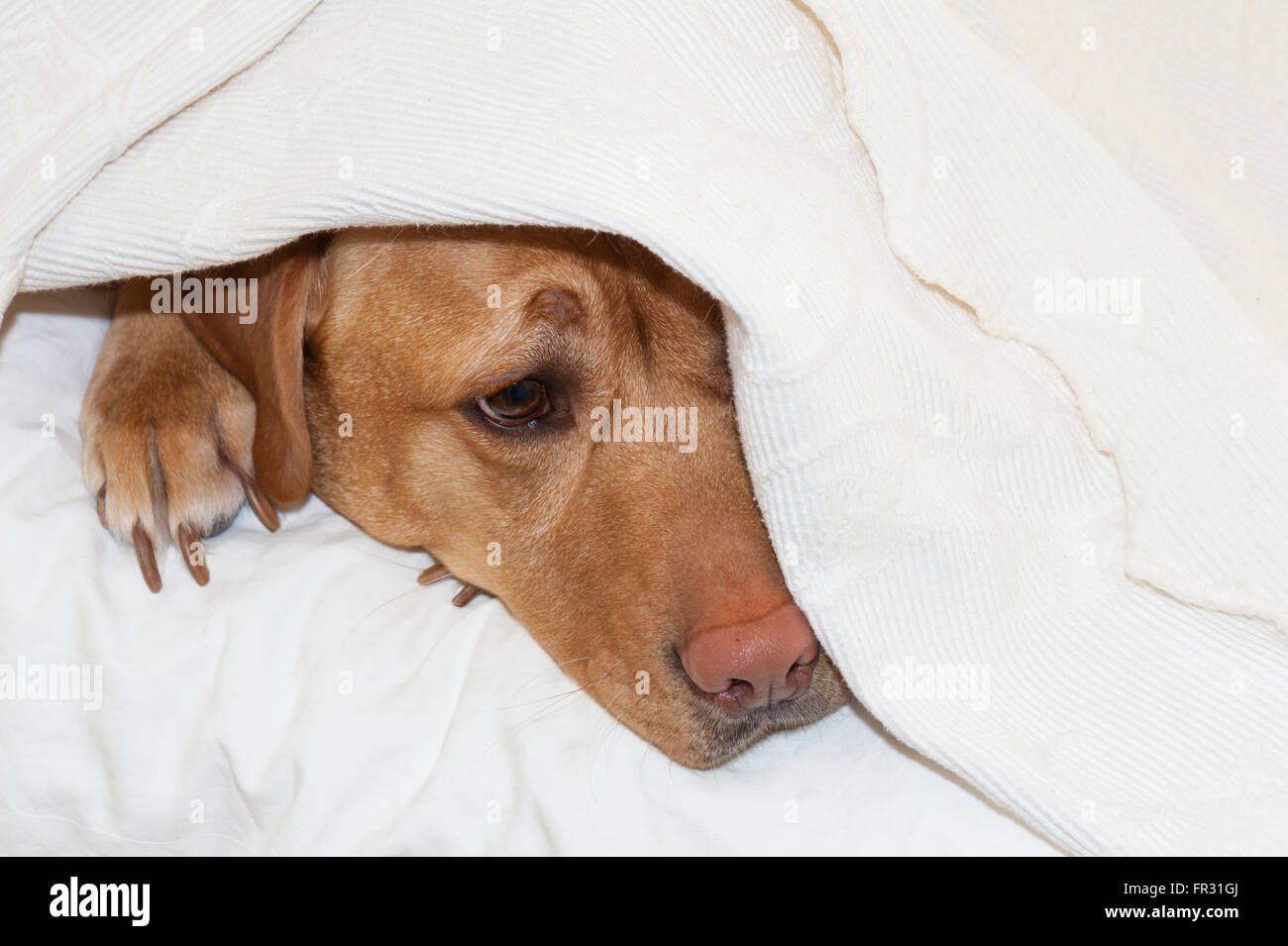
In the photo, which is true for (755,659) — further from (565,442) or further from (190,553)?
(190,553)

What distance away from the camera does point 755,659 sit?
2.12 meters

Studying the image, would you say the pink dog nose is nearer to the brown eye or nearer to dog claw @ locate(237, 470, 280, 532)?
the brown eye

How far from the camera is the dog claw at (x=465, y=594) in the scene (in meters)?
2.52

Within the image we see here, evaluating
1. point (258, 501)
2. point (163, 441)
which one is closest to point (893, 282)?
point (258, 501)

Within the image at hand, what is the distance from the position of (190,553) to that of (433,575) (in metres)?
0.51

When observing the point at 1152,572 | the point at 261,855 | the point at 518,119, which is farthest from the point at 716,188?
the point at 261,855

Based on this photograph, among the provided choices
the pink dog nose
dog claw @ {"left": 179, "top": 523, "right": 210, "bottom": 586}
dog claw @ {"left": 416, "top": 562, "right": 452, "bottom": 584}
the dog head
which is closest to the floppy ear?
the dog head

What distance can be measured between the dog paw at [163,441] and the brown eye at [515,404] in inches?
22.1

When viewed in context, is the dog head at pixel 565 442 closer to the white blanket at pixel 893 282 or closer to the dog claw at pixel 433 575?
the dog claw at pixel 433 575

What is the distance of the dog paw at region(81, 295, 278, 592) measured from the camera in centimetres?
234

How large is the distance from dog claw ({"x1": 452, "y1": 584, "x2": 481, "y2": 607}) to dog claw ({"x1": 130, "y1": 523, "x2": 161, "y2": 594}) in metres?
0.60

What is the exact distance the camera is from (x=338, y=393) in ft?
8.63

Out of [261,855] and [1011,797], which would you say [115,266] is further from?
[1011,797]

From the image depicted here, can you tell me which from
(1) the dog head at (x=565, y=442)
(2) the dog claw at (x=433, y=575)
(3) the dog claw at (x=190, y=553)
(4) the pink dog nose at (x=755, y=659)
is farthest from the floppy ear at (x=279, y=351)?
(4) the pink dog nose at (x=755, y=659)
